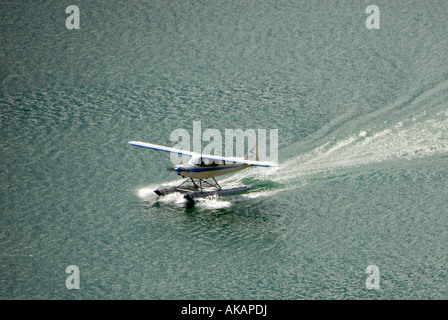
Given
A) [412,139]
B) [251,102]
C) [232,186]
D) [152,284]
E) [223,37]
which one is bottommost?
[152,284]

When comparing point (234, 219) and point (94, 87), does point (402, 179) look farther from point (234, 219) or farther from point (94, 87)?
point (94, 87)

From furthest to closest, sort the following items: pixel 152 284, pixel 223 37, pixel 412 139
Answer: pixel 223 37, pixel 412 139, pixel 152 284

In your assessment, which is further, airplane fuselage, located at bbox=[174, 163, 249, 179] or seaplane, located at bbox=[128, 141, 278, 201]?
seaplane, located at bbox=[128, 141, 278, 201]

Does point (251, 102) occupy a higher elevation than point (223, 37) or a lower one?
lower

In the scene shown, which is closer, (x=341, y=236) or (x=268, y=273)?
(x=268, y=273)

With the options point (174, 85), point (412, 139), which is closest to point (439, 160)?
point (412, 139)

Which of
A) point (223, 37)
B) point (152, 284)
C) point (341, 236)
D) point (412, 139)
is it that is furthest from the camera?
point (223, 37)

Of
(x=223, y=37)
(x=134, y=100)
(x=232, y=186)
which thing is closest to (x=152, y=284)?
(x=232, y=186)

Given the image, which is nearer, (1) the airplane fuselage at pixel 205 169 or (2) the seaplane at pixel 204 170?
(1) the airplane fuselage at pixel 205 169
